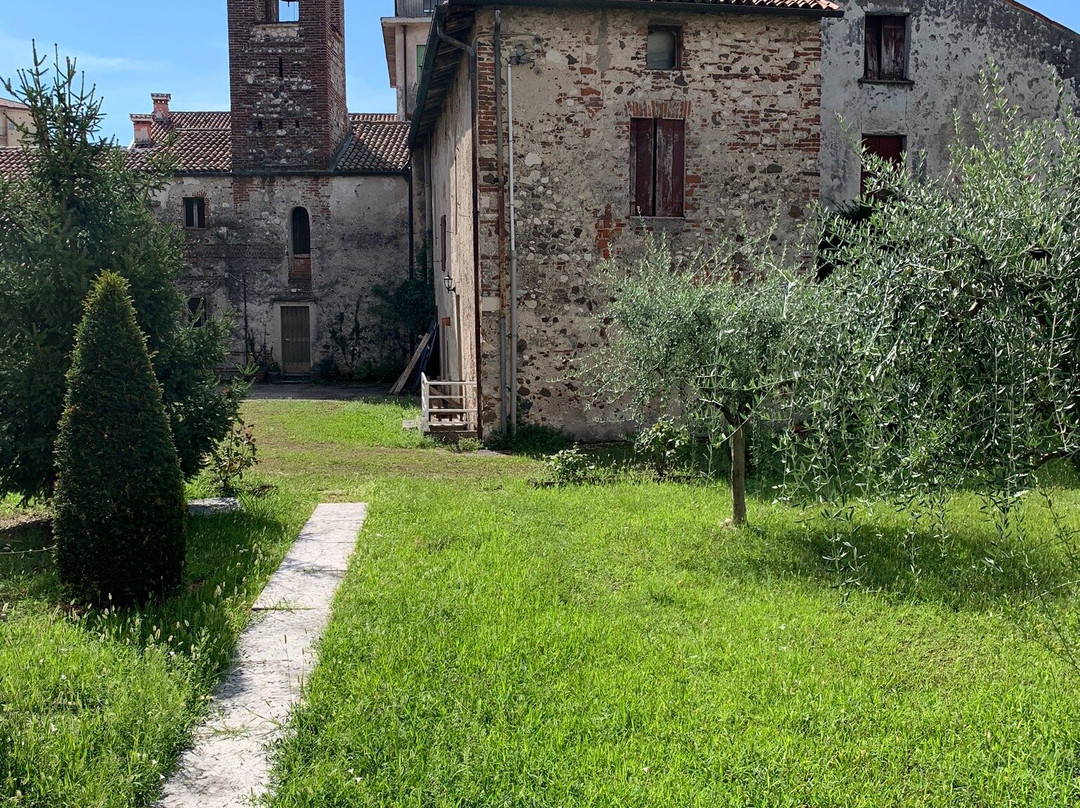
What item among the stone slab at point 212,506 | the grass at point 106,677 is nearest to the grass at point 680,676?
the grass at point 106,677

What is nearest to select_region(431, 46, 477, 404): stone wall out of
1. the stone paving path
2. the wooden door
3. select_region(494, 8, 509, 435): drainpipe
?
select_region(494, 8, 509, 435): drainpipe

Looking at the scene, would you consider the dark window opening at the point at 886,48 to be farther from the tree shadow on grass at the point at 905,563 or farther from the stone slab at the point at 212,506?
the stone slab at the point at 212,506

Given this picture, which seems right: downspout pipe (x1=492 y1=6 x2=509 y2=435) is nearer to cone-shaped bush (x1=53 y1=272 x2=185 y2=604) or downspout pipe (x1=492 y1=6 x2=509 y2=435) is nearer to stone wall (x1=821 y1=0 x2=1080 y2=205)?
stone wall (x1=821 y1=0 x2=1080 y2=205)

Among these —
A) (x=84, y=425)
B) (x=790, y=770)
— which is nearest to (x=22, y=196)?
(x=84, y=425)

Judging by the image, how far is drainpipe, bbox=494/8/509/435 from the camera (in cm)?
1277

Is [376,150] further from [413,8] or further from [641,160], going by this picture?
[641,160]

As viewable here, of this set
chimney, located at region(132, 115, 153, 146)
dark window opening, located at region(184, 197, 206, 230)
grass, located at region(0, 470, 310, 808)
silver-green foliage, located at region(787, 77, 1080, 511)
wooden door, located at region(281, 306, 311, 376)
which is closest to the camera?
silver-green foliage, located at region(787, 77, 1080, 511)

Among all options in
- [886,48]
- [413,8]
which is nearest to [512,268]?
[886,48]

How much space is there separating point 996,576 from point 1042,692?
2.03 meters

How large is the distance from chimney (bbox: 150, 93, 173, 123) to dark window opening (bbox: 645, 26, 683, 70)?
65.7 feet

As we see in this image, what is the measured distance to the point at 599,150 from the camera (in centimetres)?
1312

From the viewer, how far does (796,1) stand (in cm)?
1312

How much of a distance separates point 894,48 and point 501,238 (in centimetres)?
826

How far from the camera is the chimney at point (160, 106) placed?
2816 centimetres
